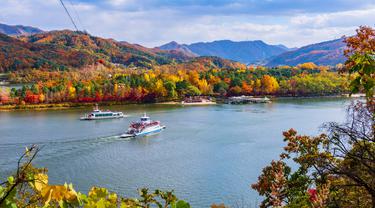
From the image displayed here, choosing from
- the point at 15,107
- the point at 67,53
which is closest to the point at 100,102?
the point at 15,107

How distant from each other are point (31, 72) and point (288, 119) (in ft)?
109

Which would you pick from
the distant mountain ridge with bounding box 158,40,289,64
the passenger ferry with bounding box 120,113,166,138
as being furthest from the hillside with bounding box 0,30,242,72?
the distant mountain ridge with bounding box 158,40,289,64

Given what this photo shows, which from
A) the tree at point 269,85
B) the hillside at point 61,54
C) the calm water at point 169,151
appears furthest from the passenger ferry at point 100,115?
the hillside at point 61,54

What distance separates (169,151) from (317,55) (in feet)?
319

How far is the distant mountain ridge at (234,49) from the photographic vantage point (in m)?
167

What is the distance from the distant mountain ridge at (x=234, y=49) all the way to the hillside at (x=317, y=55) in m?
47.9

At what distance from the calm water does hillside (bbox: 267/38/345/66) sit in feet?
253

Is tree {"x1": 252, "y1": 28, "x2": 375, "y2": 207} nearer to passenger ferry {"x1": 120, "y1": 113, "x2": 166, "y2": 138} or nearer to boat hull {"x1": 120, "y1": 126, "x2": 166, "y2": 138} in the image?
boat hull {"x1": 120, "y1": 126, "x2": 166, "y2": 138}

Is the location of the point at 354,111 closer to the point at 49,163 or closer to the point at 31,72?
the point at 49,163

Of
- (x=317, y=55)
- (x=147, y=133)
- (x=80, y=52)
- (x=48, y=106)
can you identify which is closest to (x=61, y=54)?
(x=80, y=52)

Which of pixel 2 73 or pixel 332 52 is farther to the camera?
pixel 332 52

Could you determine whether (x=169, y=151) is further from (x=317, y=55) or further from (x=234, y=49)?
(x=234, y=49)

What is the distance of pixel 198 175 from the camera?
9500mm

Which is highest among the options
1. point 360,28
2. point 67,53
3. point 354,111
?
point 67,53
